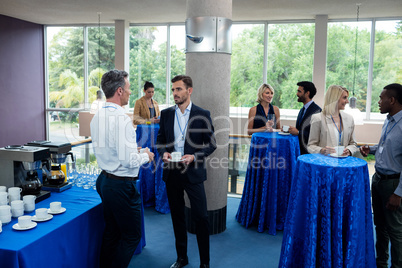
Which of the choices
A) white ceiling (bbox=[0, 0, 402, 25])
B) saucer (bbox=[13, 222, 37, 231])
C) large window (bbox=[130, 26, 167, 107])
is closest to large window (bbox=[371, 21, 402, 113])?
white ceiling (bbox=[0, 0, 402, 25])

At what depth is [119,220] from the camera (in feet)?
7.89

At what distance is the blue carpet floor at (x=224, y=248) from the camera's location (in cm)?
325

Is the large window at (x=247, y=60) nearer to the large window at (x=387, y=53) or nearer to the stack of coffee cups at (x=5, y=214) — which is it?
the large window at (x=387, y=53)

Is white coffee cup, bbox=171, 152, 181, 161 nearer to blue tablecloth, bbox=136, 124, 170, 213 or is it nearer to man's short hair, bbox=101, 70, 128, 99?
man's short hair, bbox=101, 70, 128, 99

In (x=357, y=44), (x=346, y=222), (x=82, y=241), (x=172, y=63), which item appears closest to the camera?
(x=82, y=241)

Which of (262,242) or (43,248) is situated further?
(262,242)

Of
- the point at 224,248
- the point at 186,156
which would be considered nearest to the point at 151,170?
the point at 224,248

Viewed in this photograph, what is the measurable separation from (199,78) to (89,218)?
74.7 inches

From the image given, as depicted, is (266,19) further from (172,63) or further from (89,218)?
(89,218)

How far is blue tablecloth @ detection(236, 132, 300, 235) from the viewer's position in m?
3.87

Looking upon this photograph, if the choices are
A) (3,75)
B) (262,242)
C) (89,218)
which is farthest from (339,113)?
(3,75)

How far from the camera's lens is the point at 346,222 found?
8.29ft

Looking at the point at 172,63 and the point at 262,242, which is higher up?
the point at 172,63

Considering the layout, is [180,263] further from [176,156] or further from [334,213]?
[334,213]
